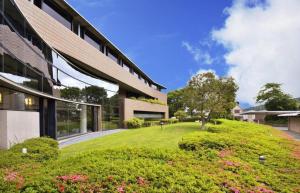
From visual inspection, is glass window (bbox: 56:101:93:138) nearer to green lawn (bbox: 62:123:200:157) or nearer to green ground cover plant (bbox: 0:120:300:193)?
green lawn (bbox: 62:123:200:157)

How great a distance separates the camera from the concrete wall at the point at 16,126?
42.2 ft

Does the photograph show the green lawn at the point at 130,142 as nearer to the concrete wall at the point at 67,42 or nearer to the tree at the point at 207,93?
the concrete wall at the point at 67,42

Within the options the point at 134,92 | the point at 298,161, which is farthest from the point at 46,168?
the point at 134,92

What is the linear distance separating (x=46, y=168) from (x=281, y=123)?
6539cm

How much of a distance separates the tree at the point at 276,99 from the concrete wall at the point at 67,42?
51918 millimetres

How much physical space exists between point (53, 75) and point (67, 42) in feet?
12.6

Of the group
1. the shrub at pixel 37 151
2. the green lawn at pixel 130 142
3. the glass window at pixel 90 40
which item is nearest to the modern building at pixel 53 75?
the glass window at pixel 90 40

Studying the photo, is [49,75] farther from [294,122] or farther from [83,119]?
Answer: [294,122]

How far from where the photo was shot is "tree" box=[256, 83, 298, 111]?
73188mm

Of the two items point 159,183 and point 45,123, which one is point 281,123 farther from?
point 159,183

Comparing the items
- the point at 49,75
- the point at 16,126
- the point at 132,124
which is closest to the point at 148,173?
the point at 16,126

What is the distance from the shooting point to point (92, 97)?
29984mm

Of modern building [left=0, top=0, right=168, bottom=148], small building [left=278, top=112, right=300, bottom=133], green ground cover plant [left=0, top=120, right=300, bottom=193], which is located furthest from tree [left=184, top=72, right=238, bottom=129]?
green ground cover plant [left=0, top=120, right=300, bottom=193]

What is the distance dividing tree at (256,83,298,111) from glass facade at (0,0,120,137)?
176 ft
